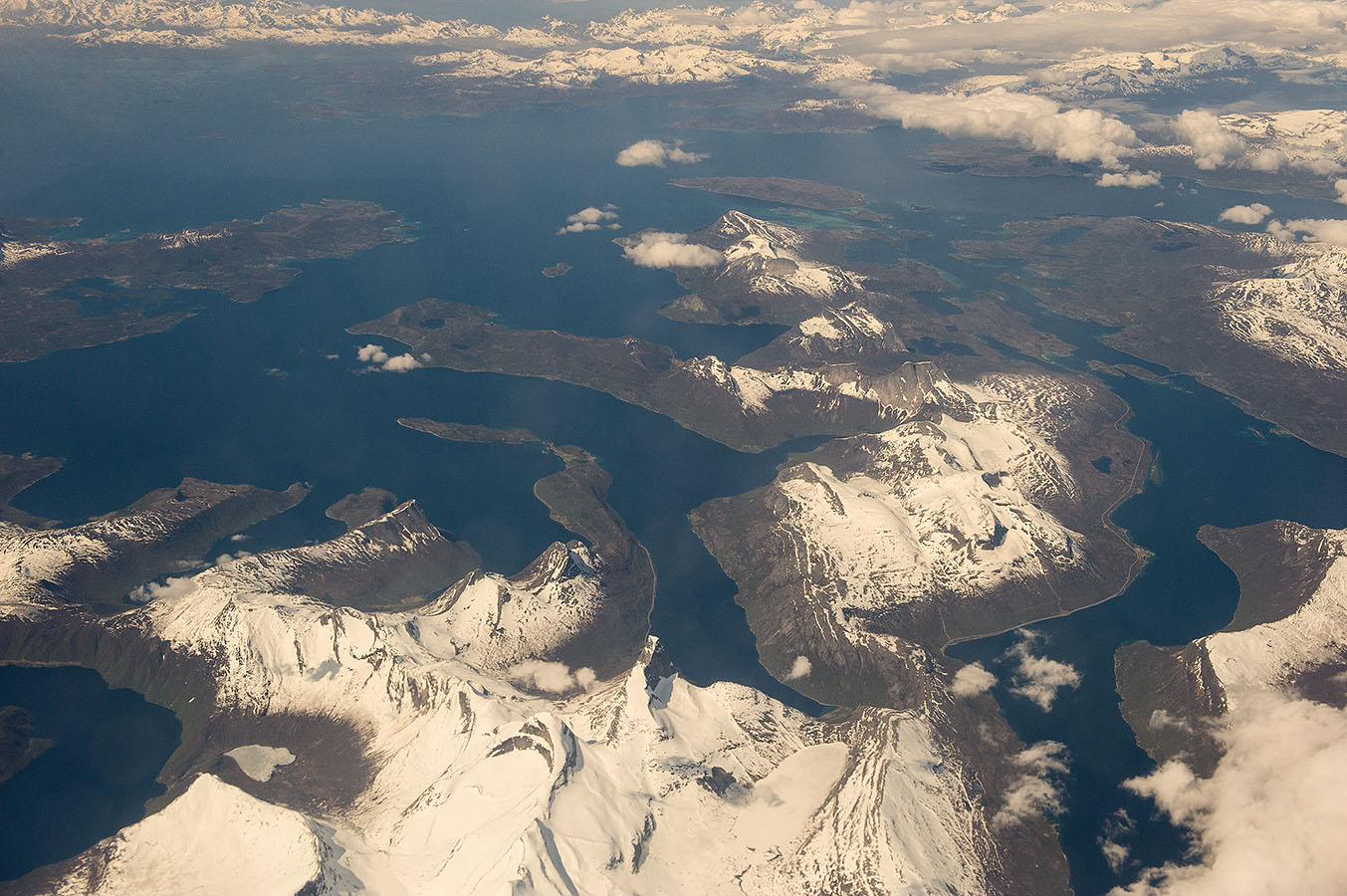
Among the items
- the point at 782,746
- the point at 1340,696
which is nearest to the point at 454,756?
the point at 782,746

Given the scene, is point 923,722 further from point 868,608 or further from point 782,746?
point 868,608

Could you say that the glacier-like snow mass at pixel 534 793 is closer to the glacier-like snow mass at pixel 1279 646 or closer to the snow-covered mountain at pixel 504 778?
the snow-covered mountain at pixel 504 778

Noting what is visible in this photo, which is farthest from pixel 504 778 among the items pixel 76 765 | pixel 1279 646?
pixel 1279 646

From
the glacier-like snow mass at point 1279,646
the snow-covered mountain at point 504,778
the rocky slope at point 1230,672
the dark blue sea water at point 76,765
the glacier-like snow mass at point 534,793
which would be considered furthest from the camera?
the glacier-like snow mass at point 1279,646

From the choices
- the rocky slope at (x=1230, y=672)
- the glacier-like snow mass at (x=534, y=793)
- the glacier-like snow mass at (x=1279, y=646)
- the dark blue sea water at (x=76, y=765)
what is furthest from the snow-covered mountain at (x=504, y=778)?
the glacier-like snow mass at (x=1279, y=646)

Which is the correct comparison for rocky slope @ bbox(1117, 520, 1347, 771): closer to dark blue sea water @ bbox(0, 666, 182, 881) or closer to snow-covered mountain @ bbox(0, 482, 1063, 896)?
snow-covered mountain @ bbox(0, 482, 1063, 896)

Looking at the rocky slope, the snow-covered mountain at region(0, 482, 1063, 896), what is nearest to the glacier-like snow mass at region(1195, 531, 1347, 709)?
the rocky slope

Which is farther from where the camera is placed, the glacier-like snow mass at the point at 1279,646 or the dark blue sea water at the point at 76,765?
the glacier-like snow mass at the point at 1279,646
